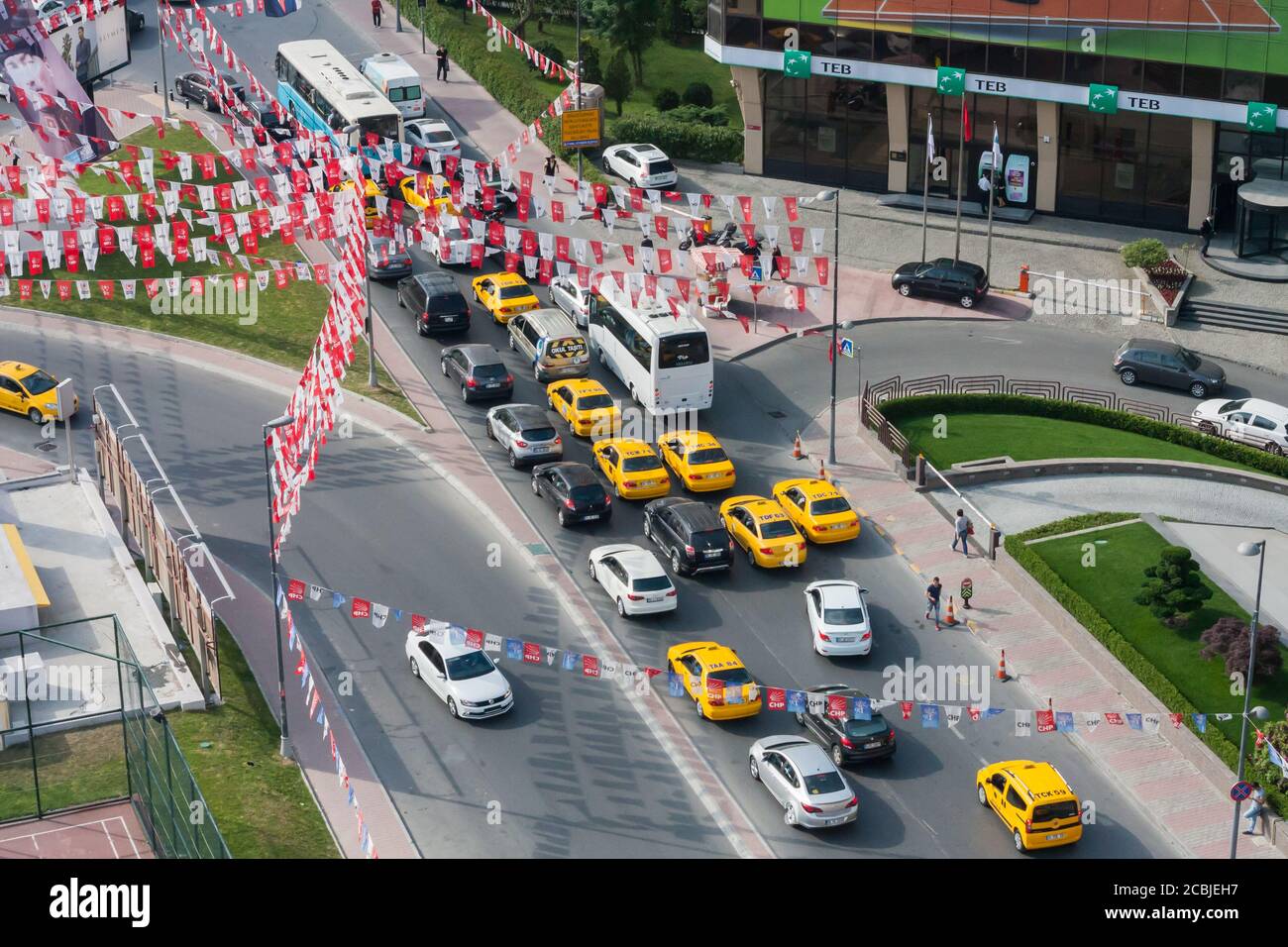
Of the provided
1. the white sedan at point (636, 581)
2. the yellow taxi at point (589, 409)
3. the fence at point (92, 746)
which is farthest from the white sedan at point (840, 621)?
the fence at point (92, 746)

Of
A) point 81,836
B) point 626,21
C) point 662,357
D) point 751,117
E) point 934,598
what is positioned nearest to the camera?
point 81,836

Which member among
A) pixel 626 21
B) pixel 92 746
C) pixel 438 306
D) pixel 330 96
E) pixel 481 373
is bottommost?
pixel 92 746

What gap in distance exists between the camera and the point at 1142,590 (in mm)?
46500

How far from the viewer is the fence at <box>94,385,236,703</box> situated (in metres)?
42.6

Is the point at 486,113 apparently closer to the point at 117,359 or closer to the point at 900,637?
the point at 117,359

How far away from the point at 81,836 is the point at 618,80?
5142 centimetres

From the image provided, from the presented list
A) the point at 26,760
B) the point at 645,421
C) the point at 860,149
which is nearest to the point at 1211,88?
the point at 860,149

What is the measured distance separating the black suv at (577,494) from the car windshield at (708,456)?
2.93 meters

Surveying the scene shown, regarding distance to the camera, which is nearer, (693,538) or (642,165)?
(693,538)

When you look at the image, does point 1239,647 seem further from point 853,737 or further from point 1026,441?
point 1026,441

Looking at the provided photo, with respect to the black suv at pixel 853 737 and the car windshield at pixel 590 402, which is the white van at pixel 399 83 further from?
the black suv at pixel 853 737

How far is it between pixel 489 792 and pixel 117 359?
26.3 m

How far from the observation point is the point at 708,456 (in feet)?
172

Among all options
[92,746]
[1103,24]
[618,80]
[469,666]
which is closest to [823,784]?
[469,666]
